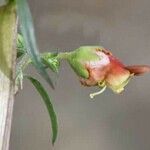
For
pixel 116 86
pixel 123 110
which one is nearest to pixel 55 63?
pixel 116 86

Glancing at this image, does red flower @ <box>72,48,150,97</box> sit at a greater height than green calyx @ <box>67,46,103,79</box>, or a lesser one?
lesser

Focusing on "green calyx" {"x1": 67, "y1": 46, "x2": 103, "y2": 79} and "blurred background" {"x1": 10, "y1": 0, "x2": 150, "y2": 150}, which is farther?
"blurred background" {"x1": 10, "y1": 0, "x2": 150, "y2": 150}

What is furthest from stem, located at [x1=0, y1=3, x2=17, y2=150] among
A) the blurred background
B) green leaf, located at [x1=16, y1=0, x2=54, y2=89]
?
the blurred background

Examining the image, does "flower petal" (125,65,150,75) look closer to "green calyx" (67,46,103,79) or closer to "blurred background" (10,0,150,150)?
"green calyx" (67,46,103,79)

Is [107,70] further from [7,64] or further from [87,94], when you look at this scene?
[87,94]

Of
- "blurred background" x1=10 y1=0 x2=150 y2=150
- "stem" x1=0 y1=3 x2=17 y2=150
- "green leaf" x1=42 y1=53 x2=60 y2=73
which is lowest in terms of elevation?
"stem" x1=0 y1=3 x2=17 y2=150

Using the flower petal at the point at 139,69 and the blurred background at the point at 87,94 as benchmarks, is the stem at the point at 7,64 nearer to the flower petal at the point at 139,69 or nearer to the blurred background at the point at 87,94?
the flower petal at the point at 139,69

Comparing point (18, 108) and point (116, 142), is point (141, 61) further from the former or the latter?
point (18, 108)
